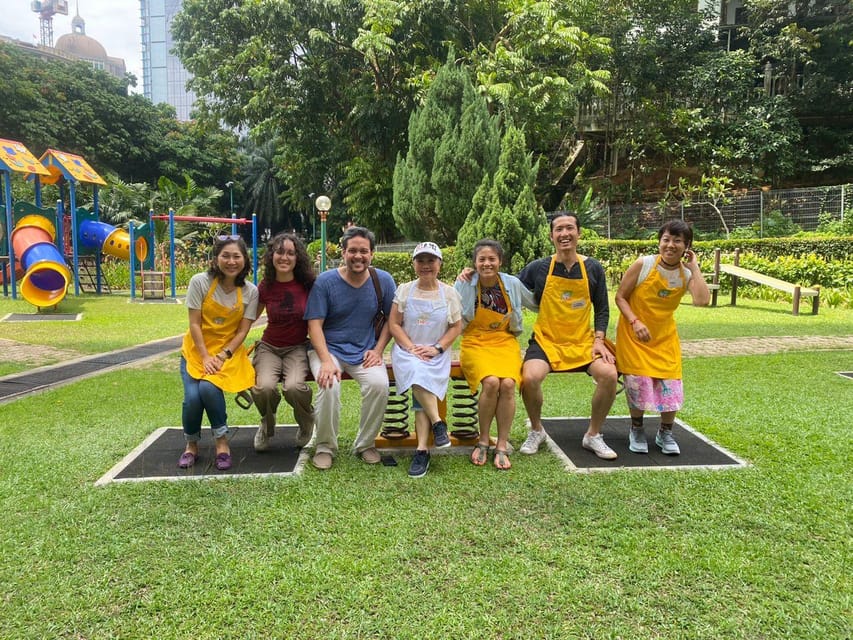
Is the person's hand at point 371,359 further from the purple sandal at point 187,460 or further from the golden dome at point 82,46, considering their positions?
the golden dome at point 82,46

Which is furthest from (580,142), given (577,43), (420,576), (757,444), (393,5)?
(420,576)

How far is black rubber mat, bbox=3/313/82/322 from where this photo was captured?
1073cm

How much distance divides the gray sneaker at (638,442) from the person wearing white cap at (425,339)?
1.26 metres

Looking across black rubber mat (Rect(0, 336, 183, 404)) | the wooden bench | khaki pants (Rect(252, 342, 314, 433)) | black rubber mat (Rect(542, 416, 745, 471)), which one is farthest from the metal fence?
khaki pants (Rect(252, 342, 314, 433))

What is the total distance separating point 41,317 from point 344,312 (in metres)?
9.73

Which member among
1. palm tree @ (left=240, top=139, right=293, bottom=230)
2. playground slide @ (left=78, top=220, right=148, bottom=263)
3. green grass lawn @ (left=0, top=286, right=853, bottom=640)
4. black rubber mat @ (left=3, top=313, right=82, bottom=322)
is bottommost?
green grass lawn @ (left=0, top=286, right=853, bottom=640)

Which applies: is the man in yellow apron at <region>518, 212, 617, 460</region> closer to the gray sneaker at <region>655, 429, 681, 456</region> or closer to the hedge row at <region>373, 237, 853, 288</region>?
the gray sneaker at <region>655, 429, 681, 456</region>

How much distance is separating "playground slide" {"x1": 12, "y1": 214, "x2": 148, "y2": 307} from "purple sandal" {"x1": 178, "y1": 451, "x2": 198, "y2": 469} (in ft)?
31.8

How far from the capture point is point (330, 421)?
364cm

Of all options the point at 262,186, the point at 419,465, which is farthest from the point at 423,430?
the point at 262,186

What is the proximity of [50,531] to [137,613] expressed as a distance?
3.02 feet

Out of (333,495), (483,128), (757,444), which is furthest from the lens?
(483,128)

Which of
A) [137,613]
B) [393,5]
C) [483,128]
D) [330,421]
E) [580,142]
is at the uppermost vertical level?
[393,5]

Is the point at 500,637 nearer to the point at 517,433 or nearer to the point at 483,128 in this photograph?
the point at 517,433
